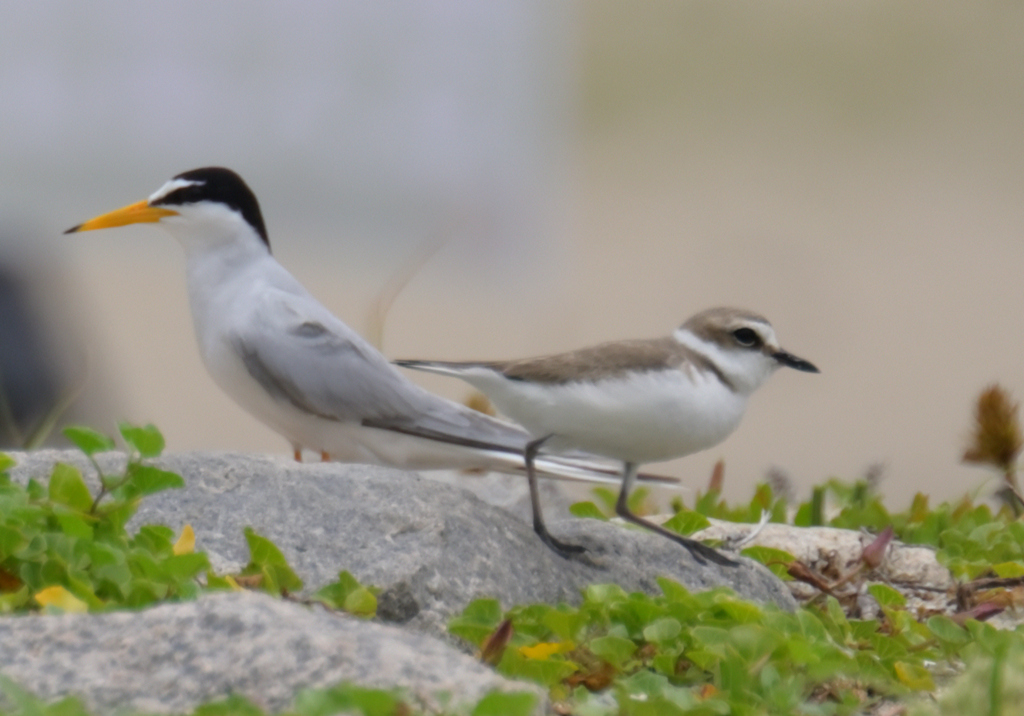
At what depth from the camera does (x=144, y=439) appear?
6.41 feet

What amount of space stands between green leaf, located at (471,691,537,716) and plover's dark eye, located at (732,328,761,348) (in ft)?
5.09

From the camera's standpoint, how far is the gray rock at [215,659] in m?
1.47

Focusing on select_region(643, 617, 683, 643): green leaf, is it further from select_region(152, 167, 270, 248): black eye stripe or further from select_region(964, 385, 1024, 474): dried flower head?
select_region(152, 167, 270, 248): black eye stripe

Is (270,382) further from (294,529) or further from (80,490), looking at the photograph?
(80,490)

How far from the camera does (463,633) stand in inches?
78.5

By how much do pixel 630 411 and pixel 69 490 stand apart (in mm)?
1087

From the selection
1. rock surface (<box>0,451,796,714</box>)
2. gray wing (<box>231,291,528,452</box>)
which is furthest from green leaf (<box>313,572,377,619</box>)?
gray wing (<box>231,291,528,452</box>)

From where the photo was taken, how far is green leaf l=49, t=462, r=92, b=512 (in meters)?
2.02

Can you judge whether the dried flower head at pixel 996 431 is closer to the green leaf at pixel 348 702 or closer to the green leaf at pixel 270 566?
the green leaf at pixel 270 566

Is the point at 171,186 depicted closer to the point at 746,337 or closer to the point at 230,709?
the point at 746,337

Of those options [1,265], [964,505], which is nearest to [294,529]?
[964,505]

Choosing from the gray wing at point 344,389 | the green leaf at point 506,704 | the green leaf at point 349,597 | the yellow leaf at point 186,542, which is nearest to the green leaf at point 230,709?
the green leaf at point 506,704

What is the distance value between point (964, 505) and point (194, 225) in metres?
2.44

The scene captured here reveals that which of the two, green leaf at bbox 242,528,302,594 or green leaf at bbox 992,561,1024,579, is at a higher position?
green leaf at bbox 242,528,302,594
